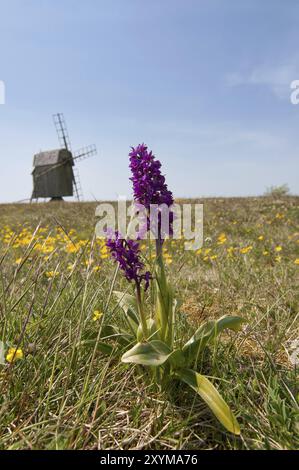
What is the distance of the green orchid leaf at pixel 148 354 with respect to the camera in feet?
6.61

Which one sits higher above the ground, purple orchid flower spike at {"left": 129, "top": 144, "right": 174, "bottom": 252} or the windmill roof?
the windmill roof

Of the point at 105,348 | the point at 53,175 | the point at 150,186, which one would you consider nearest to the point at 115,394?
the point at 105,348

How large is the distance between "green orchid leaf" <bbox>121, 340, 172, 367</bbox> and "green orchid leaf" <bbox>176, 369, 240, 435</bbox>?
184 mm

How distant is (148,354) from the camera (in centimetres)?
208

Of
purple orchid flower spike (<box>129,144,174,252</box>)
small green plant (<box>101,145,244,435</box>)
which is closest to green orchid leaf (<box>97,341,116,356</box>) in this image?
small green plant (<box>101,145,244,435</box>)

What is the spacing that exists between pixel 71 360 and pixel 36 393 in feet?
0.95

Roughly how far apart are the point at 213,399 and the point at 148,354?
1.31ft

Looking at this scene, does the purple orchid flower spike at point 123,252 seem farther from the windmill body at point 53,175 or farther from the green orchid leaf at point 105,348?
the windmill body at point 53,175

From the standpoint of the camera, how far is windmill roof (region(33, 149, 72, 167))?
138 ft

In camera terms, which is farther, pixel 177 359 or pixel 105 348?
pixel 105 348

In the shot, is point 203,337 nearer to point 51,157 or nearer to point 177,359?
point 177,359

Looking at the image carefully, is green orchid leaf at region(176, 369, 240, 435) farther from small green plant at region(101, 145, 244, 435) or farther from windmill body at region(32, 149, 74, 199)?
windmill body at region(32, 149, 74, 199)

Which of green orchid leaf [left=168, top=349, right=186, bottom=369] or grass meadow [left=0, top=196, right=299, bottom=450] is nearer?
grass meadow [left=0, top=196, right=299, bottom=450]
